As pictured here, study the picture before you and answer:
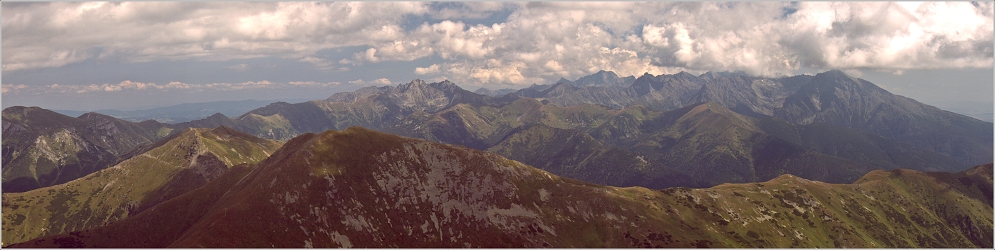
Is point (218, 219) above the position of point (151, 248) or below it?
above

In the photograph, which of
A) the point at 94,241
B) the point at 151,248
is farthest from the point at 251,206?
the point at 94,241

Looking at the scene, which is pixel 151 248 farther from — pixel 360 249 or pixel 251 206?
pixel 360 249

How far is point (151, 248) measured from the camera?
19625 cm

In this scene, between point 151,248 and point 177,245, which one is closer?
point 177,245

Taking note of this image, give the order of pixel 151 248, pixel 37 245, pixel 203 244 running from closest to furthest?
1. pixel 203 244
2. pixel 37 245
3. pixel 151 248

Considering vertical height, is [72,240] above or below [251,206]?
below

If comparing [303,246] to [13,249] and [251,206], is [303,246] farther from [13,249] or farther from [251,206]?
[13,249]

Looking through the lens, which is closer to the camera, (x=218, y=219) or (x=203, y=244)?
Answer: (x=203, y=244)

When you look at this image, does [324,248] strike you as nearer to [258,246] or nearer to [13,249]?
[258,246]

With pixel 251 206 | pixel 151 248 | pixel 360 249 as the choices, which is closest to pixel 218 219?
pixel 251 206

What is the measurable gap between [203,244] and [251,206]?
3036 cm

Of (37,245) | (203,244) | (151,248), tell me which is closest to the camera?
(203,244)

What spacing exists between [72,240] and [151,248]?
3150 centimetres

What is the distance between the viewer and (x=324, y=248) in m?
198
